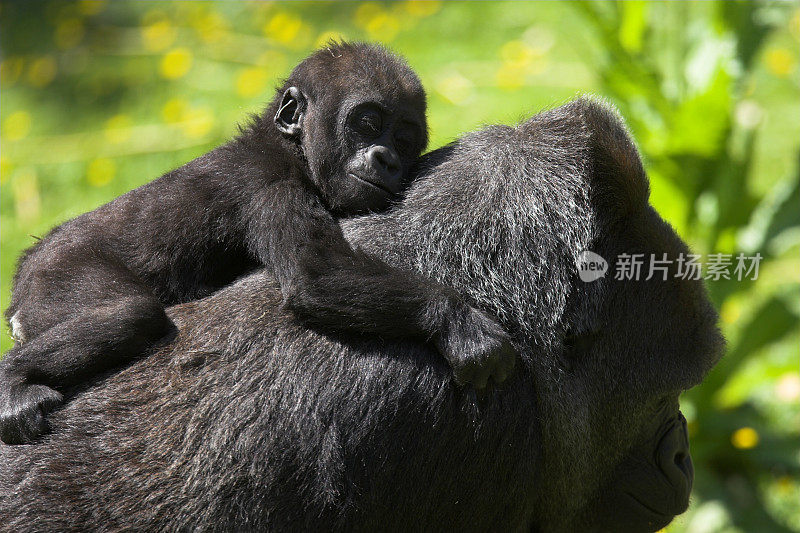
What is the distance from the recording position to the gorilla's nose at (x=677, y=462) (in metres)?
2.86

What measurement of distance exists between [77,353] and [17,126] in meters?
6.59

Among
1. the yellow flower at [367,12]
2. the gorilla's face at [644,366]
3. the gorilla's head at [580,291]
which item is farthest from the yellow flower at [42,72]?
the gorilla's face at [644,366]

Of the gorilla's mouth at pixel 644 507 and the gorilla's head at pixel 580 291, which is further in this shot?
the gorilla's mouth at pixel 644 507

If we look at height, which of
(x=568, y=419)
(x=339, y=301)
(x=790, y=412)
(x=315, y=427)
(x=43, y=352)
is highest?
(x=43, y=352)

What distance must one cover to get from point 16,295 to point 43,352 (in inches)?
26.8

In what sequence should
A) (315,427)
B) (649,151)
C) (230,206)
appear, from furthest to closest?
(649,151) → (230,206) → (315,427)

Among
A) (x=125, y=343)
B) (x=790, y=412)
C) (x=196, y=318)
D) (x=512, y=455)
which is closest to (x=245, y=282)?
(x=196, y=318)

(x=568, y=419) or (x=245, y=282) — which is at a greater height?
(x=245, y=282)

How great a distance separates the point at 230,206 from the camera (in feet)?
9.55

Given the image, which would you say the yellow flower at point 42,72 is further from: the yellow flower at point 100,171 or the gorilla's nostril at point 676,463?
the gorilla's nostril at point 676,463

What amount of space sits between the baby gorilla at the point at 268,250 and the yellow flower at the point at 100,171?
4.14m

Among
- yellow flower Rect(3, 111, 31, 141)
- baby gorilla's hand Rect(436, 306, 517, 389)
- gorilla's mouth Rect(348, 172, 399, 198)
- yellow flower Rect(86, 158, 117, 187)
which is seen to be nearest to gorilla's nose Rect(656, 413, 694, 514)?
baby gorilla's hand Rect(436, 306, 517, 389)

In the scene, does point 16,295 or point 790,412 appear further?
point 790,412

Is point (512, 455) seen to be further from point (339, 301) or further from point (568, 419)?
point (339, 301)
